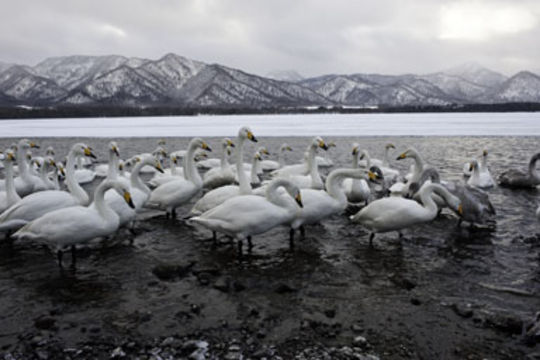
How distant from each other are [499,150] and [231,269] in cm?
2127

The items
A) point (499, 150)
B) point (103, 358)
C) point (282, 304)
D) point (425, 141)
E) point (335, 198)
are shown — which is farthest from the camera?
point (425, 141)

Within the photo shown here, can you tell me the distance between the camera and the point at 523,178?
42.6 feet

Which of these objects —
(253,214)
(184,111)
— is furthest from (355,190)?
(184,111)

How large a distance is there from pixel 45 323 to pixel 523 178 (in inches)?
528

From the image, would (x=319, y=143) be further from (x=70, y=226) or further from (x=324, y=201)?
(x=70, y=226)

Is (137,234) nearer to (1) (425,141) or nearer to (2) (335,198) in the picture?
(2) (335,198)

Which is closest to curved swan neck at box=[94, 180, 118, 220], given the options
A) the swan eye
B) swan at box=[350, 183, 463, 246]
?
the swan eye

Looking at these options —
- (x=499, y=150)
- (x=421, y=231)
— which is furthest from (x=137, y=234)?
(x=499, y=150)

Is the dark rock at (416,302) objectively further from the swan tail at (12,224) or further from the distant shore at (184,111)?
the distant shore at (184,111)

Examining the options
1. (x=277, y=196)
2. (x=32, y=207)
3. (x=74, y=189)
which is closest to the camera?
(x=277, y=196)

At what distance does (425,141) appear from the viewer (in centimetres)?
2828

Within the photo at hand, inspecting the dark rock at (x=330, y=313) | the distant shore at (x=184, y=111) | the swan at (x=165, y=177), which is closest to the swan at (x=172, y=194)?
the swan at (x=165, y=177)

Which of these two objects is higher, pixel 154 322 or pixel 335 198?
pixel 335 198

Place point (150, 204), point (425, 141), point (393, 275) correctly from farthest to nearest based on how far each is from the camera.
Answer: point (425, 141) → point (150, 204) → point (393, 275)
